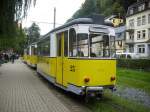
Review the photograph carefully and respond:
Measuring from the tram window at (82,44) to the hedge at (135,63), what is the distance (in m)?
22.7

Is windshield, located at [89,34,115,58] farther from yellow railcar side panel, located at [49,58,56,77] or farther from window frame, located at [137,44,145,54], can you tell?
window frame, located at [137,44,145,54]

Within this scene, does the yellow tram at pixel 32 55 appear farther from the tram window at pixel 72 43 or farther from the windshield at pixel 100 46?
the windshield at pixel 100 46

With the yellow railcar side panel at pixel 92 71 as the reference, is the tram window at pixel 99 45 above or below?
above

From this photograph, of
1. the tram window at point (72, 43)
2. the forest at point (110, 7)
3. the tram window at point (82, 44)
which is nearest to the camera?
the tram window at point (82, 44)

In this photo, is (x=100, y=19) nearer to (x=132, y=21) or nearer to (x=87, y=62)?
(x=87, y=62)

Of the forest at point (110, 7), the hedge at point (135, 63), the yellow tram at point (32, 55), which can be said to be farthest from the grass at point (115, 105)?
the forest at point (110, 7)

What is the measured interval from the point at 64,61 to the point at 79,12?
3402 inches

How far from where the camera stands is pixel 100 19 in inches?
536

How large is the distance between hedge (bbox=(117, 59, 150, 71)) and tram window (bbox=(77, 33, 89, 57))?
22.7 metres

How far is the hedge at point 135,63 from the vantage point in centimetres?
3544

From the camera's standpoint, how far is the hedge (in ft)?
116

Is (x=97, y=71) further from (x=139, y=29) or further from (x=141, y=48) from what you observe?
(x=139, y=29)

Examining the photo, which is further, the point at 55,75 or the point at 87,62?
the point at 55,75

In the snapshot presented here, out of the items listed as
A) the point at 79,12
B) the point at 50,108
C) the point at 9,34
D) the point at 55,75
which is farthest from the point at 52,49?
the point at 79,12
